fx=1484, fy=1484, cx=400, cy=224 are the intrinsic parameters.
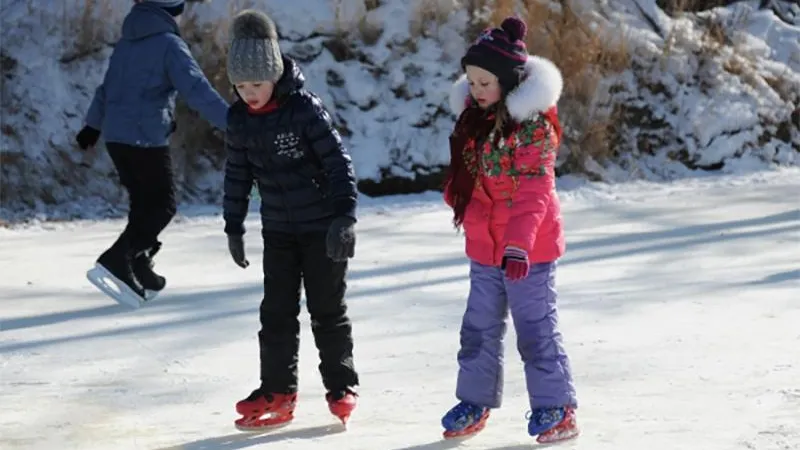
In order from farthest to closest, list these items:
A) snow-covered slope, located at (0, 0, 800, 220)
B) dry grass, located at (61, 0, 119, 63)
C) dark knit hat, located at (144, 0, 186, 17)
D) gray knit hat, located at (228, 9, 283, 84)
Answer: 1. dry grass, located at (61, 0, 119, 63)
2. snow-covered slope, located at (0, 0, 800, 220)
3. dark knit hat, located at (144, 0, 186, 17)
4. gray knit hat, located at (228, 9, 283, 84)

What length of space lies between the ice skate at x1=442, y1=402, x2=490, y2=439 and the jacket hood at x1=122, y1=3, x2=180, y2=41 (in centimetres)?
312

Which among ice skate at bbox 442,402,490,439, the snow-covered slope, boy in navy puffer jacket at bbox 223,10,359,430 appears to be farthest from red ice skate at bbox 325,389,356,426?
the snow-covered slope

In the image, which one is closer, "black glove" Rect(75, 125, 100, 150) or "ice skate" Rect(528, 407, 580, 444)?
"ice skate" Rect(528, 407, 580, 444)

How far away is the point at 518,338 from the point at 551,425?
0.30 m

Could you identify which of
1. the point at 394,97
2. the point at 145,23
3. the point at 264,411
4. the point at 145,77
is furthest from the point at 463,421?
the point at 394,97

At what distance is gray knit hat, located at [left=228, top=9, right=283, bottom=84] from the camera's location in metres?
4.86

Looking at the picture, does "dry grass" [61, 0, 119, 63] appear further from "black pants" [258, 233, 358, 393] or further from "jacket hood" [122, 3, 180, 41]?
"black pants" [258, 233, 358, 393]

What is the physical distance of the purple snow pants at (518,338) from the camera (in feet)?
15.6

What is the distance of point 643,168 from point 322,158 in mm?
7375

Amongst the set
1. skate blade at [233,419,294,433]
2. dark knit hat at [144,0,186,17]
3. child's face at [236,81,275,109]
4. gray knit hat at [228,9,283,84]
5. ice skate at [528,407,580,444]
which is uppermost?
gray knit hat at [228,9,283,84]

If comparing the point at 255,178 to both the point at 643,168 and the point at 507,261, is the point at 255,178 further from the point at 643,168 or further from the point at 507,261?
the point at 643,168

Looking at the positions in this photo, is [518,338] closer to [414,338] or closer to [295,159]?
[295,159]

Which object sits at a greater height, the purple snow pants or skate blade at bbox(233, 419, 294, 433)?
the purple snow pants

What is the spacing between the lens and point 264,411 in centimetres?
499
